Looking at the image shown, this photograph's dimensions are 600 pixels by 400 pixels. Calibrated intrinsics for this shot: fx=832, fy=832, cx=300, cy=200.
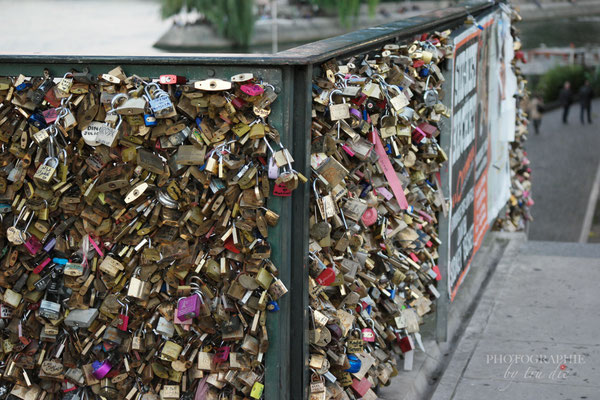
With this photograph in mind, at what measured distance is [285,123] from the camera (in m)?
3.13

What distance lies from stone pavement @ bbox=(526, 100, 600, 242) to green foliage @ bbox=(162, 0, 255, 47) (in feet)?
104

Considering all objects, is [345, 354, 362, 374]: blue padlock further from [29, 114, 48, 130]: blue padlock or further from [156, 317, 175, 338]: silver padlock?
[29, 114, 48, 130]: blue padlock

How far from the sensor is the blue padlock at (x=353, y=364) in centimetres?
362

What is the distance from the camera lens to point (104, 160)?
130 inches

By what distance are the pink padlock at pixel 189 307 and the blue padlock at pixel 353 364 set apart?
0.77 metres

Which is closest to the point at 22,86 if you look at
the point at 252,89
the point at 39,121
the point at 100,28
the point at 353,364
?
the point at 39,121

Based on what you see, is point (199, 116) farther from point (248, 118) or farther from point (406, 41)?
point (406, 41)

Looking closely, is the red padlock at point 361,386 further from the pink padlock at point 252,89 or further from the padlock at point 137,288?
the pink padlock at point 252,89

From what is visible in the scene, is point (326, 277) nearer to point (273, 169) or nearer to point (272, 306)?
point (272, 306)

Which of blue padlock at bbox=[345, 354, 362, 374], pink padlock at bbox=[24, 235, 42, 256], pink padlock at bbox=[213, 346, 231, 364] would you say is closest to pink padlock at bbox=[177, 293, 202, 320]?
pink padlock at bbox=[213, 346, 231, 364]

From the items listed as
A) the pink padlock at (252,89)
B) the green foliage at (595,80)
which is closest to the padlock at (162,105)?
the pink padlock at (252,89)

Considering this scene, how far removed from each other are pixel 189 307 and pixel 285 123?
808mm

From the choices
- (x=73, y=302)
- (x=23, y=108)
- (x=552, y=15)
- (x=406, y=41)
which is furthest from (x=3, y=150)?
(x=552, y=15)

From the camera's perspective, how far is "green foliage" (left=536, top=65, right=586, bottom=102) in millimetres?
41500
